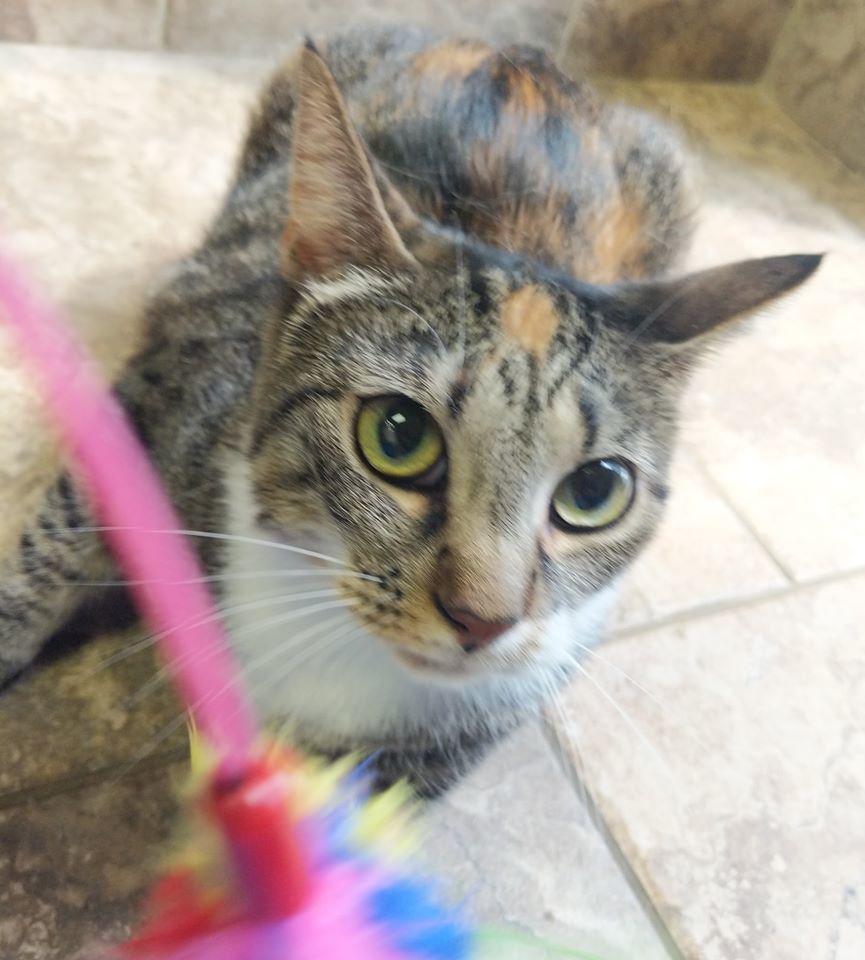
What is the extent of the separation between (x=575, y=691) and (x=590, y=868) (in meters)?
0.21

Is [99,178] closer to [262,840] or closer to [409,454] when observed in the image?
[409,454]

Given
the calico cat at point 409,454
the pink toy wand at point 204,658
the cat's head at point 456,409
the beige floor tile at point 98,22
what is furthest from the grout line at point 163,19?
the cat's head at point 456,409

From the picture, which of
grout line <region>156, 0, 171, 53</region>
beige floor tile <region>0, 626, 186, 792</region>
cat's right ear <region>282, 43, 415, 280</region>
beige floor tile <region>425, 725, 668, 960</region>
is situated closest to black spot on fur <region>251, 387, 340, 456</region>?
cat's right ear <region>282, 43, 415, 280</region>

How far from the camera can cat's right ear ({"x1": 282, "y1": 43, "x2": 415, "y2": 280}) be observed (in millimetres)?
749

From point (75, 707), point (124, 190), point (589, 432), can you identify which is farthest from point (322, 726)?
point (124, 190)

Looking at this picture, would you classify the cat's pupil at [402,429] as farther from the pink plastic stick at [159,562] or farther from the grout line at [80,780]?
the grout line at [80,780]

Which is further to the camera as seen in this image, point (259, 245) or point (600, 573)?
point (259, 245)

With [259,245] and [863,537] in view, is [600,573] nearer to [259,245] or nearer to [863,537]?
[259,245]

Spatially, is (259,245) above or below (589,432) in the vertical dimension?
below

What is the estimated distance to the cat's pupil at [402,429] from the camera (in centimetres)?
76

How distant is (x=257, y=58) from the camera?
1.99m

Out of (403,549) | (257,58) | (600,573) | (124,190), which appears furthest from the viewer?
(257,58)

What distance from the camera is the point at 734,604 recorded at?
4.28ft

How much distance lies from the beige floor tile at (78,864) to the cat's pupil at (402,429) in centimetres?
47
